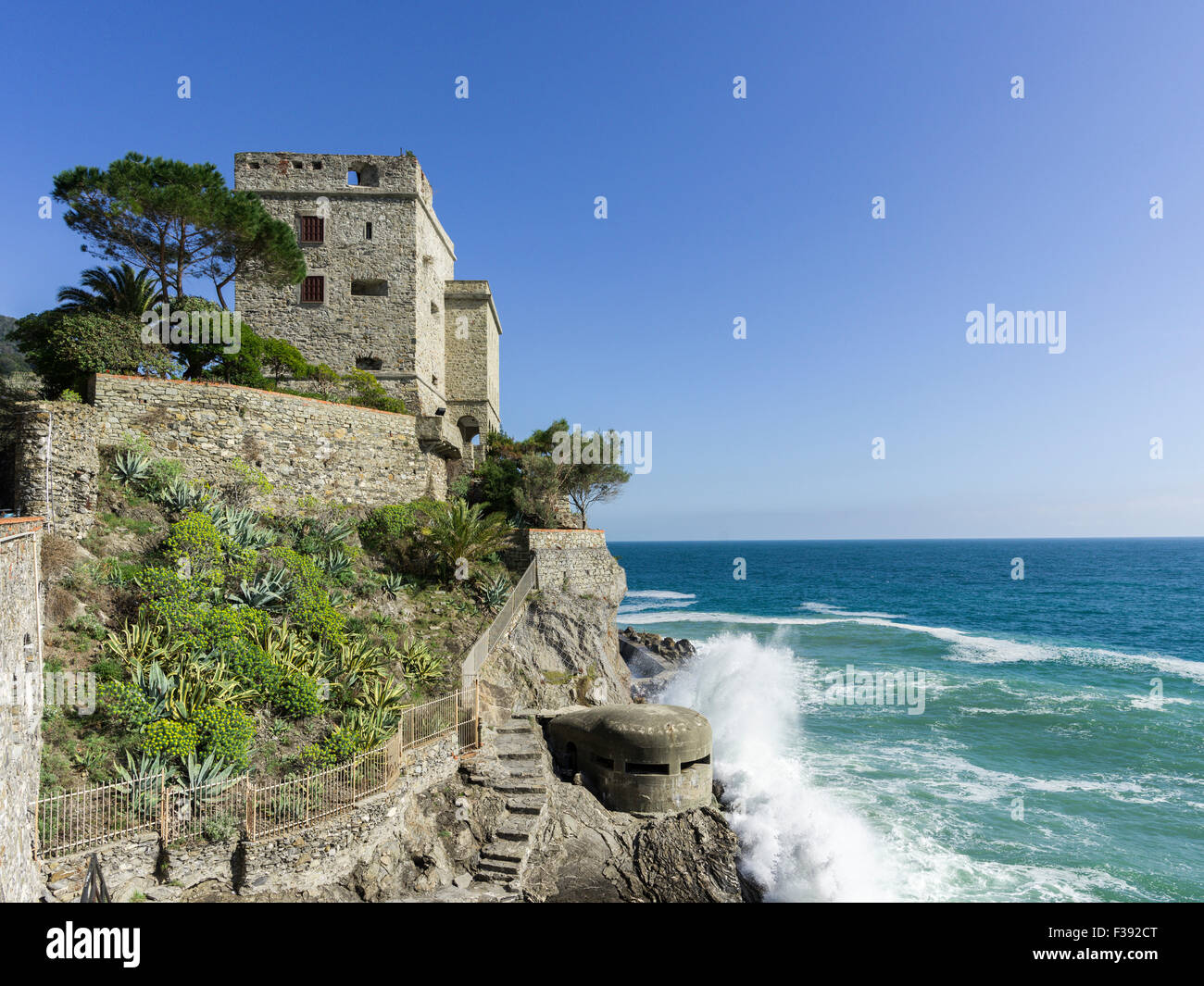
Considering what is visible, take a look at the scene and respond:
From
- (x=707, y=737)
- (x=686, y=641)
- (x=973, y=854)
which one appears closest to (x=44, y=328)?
(x=707, y=737)

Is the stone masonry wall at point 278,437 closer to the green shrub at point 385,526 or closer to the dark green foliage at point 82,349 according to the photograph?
the dark green foliage at point 82,349

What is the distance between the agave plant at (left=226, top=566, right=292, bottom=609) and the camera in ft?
44.5

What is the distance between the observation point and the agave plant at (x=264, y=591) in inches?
535

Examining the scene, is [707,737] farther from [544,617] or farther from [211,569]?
[211,569]

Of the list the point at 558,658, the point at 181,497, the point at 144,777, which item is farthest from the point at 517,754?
the point at 181,497

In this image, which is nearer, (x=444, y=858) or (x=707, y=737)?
(x=444, y=858)

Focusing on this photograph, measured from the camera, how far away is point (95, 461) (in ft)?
46.1

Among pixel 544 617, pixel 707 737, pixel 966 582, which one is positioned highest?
pixel 544 617

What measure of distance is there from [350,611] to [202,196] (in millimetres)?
13840

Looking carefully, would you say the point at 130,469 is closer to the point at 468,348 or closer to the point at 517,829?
the point at 517,829

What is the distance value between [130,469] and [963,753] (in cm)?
2788

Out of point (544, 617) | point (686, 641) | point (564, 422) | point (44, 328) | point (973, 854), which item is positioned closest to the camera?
point (973, 854)

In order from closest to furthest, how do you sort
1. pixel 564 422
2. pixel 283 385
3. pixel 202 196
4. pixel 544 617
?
pixel 202 196 → pixel 544 617 → pixel 283 385 → pixel 564 422

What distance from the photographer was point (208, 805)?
9742mm
